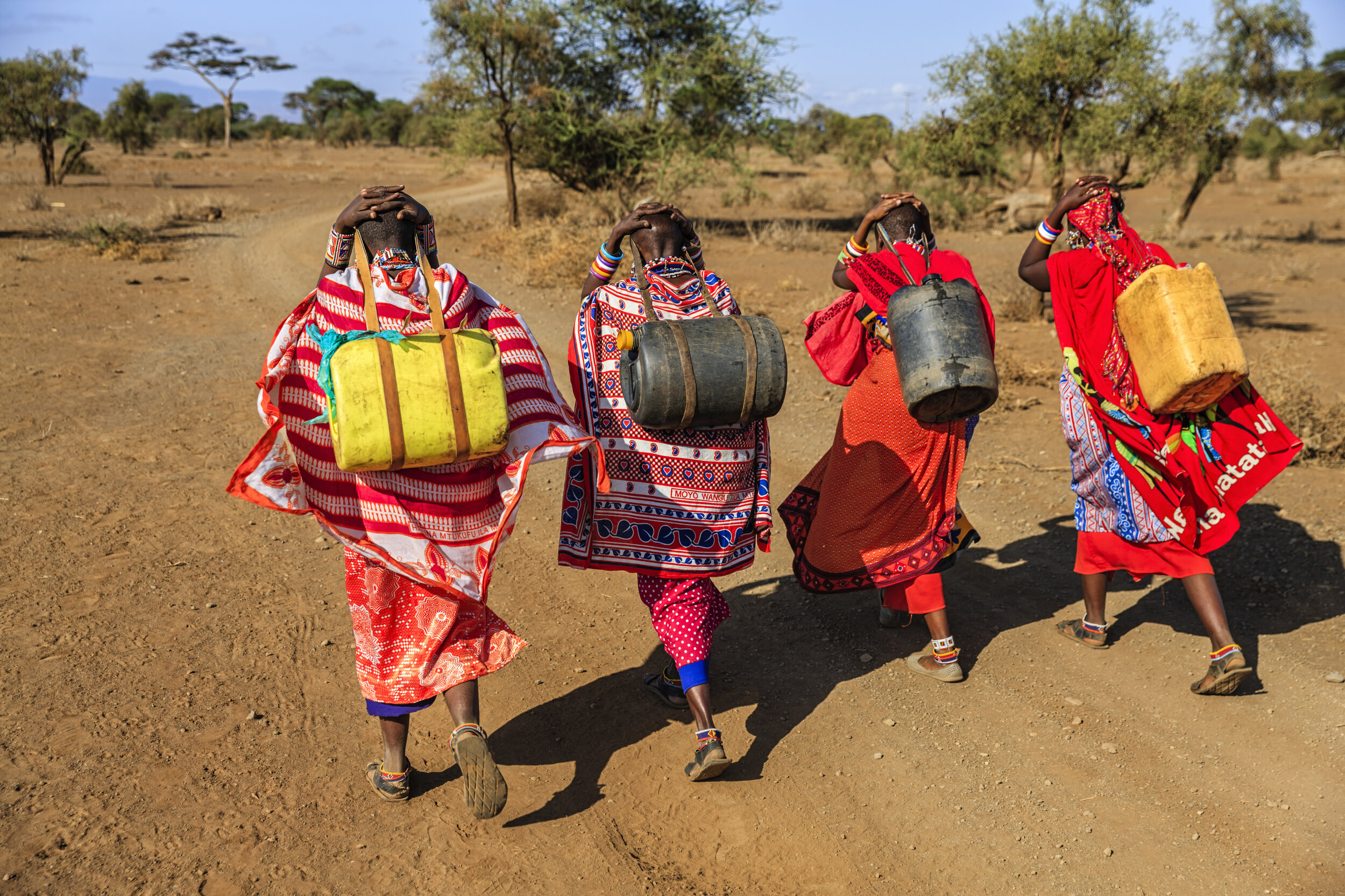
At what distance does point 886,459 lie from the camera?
12.7 feet

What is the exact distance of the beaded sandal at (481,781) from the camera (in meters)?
2.73

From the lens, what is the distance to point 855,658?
4047 mm

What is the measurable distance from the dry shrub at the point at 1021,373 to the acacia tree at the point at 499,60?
35.0 ft

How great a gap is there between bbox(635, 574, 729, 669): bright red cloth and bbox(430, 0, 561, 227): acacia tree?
1403 cm

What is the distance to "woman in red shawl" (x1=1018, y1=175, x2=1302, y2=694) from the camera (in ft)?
12.2

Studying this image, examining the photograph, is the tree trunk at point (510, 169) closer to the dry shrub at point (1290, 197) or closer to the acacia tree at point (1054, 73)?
the acacia tree at point (1054, 73)

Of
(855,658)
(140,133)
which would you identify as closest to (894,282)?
(855,658)

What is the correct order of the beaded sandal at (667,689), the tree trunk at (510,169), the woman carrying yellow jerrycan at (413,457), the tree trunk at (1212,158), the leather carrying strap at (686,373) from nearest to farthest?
the woman carrying yellow jerrycan at (413,457), the leather carrying strap at (686,373), the beaded sandal at (667,689), the tree trunk at (1212,158), the tree trunk at (510,169)

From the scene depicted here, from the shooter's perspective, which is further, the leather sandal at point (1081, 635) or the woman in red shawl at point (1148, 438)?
the leather sandal at point (1081, 635)

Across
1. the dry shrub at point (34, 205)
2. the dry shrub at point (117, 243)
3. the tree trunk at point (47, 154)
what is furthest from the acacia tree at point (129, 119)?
the dry shrub at point (117, 243)

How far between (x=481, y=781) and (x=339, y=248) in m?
1.70

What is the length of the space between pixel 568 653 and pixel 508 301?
7.49 metres

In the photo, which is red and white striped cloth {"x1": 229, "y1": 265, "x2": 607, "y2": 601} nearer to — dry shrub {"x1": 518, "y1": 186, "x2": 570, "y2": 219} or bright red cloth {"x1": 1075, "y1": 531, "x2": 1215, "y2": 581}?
bright red cloth {"x1": 1075, "y1": 531, "x2": 1215, "y2": 581}

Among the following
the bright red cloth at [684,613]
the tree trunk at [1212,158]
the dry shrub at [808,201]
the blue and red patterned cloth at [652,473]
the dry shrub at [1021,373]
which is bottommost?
the bright red cloth at [684,613]
